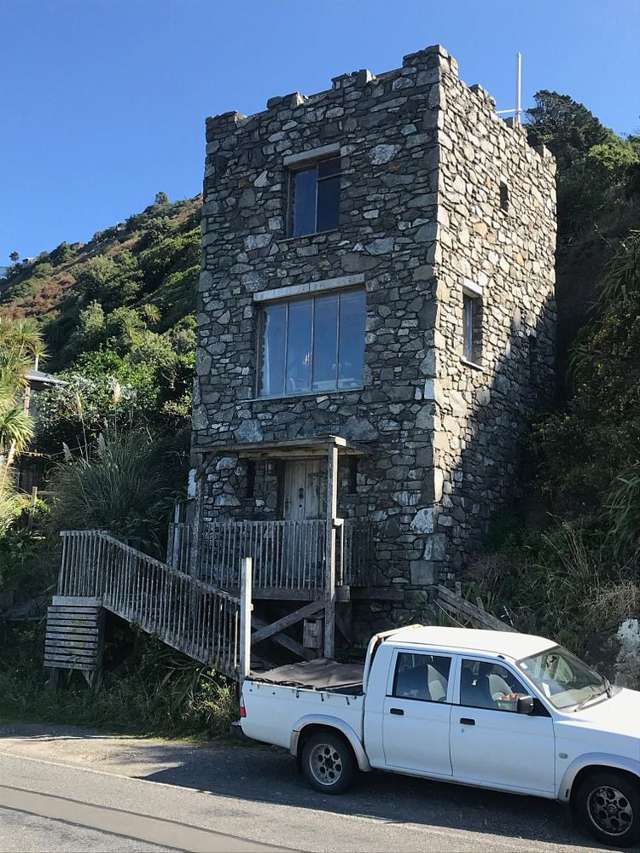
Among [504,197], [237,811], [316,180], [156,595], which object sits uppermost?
[504,197]

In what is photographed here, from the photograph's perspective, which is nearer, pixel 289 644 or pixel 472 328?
pixel 289 644

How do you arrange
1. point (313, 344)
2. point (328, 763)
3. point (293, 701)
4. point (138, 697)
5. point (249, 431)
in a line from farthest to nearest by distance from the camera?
1. point (249, 431)
2. point (313, 344)
3. point (138, 697)
4. point (293, 701)
5. point (328, 763)

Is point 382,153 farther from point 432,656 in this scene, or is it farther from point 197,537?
point 432,656

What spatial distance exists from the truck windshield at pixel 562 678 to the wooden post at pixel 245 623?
345 centimetres

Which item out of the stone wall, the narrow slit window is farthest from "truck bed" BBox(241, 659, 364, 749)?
the narrow slit window

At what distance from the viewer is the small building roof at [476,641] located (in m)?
8.16

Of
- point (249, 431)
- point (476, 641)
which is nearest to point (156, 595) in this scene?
point (249, 431)

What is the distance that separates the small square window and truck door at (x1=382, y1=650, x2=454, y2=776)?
810 cm

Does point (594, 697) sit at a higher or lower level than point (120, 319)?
lower

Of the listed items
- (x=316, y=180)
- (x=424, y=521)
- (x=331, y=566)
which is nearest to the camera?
(x=331, y=566)

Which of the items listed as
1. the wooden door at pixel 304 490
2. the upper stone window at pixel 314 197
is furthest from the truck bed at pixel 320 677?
the upper stone window at pixel 314 197

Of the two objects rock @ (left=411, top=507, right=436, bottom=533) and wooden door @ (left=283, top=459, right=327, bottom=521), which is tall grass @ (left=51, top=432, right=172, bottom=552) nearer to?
wooden door @ (left=283, top=459, right=327, bottom=521)

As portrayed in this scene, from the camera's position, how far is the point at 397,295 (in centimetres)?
1448

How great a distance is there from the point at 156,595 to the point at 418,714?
6.34 meters
